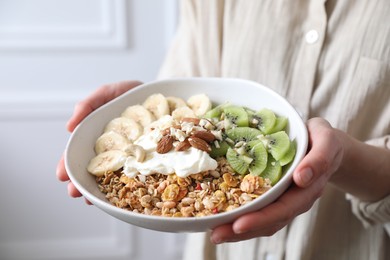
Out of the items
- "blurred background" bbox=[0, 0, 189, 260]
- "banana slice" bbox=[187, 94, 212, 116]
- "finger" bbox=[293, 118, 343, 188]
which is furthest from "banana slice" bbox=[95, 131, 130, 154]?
"blurred background" bbox=[0, 0, 189, 260]

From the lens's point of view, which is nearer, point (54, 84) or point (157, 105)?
point (157, 105)

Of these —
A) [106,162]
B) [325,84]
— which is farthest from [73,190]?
[325,84]

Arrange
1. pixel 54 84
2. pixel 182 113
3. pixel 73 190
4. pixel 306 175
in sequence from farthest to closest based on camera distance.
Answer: pixel 54 84 < pixel 182 113 < pixel 73 190 < pixel 306 175

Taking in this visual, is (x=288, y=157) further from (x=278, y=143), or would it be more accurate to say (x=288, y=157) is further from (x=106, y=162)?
(x=106, y=162)

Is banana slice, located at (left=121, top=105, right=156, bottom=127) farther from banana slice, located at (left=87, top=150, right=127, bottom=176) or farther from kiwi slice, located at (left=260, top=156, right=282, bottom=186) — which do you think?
kiwi slice, located at (left=260, top=156, right=282, bottom=186)

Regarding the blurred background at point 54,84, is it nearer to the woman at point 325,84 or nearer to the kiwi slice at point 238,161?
the woman at point 325,84

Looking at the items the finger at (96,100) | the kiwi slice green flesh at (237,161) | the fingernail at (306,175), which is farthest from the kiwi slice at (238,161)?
the finger at (96,100)

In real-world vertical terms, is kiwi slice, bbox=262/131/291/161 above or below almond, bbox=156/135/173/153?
above

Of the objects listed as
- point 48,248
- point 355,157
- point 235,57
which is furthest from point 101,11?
point 355,157
